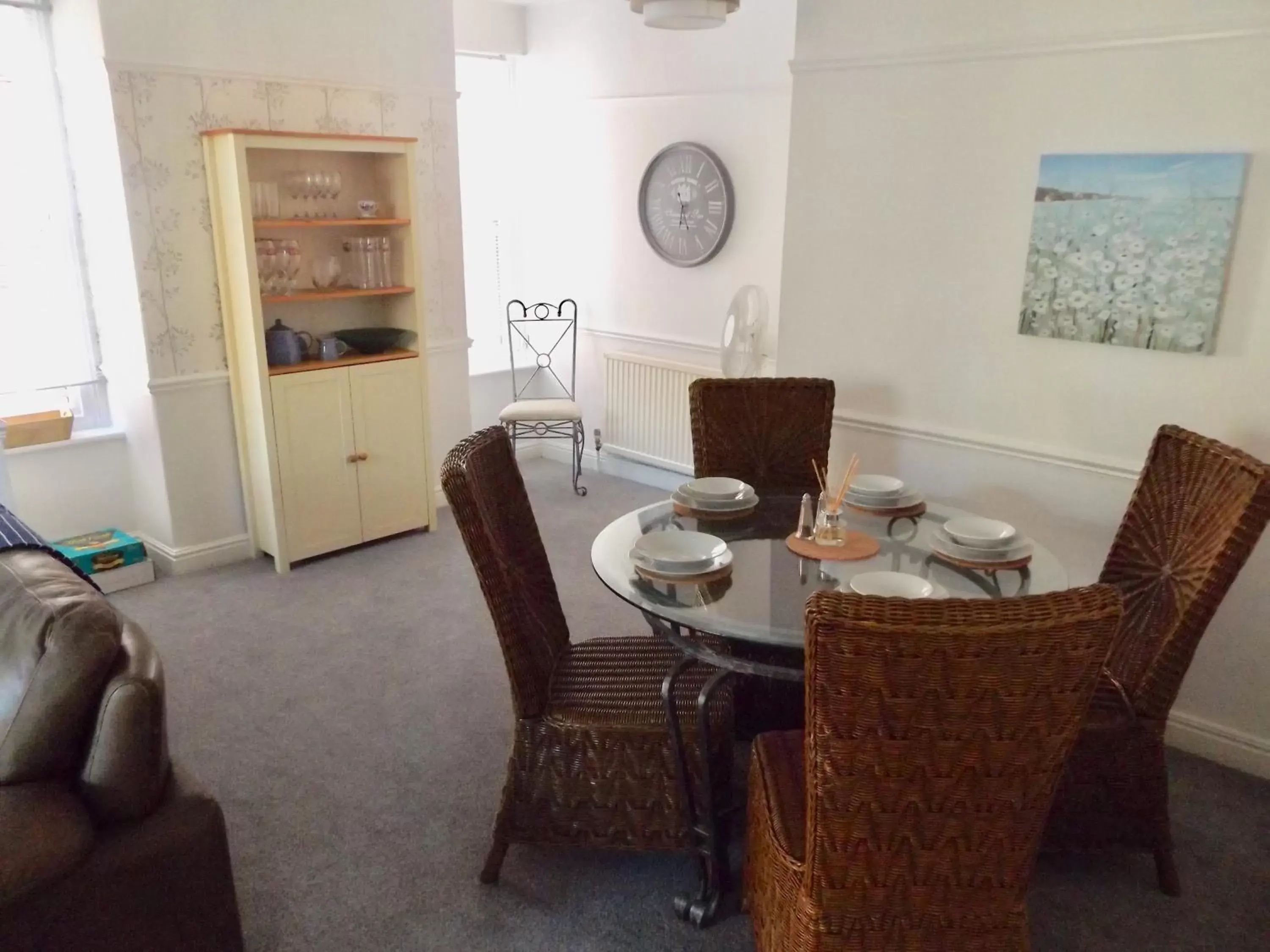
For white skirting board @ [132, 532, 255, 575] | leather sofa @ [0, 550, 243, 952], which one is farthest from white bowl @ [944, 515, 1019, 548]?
white skirting board @ [132, 532, 255, 575]

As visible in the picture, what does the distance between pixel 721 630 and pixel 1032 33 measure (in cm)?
198

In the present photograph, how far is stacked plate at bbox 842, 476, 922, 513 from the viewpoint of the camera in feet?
8.16

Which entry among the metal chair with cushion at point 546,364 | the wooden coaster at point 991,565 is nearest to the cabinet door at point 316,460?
the metal chair with cushion at point 546,364

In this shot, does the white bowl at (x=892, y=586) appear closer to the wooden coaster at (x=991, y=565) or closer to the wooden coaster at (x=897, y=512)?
the wooden coaster at (x=991, y=565)

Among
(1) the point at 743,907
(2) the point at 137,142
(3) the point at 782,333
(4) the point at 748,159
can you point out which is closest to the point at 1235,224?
(3) the point at 782,333

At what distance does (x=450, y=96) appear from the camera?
14.4 feet

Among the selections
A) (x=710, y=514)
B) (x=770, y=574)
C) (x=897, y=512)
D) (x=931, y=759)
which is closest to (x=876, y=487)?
(x=897, y=512)

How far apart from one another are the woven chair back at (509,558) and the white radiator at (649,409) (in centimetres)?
247

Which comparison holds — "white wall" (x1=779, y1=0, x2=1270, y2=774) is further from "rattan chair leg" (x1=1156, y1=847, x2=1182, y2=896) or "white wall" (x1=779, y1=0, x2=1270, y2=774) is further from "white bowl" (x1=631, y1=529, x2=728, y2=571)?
"white bowl" (x1=631, y1=529, x2=728, y2=571)

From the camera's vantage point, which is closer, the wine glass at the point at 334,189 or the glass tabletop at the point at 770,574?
the glass tabletop at the point at 770,574

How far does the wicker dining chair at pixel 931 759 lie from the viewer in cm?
129

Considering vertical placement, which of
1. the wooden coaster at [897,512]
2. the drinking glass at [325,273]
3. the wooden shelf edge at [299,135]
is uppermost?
the wooden shelf edge at [299,135]

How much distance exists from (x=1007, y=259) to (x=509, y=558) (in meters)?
1.75

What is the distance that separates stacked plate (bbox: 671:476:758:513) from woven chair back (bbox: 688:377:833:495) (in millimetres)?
311
